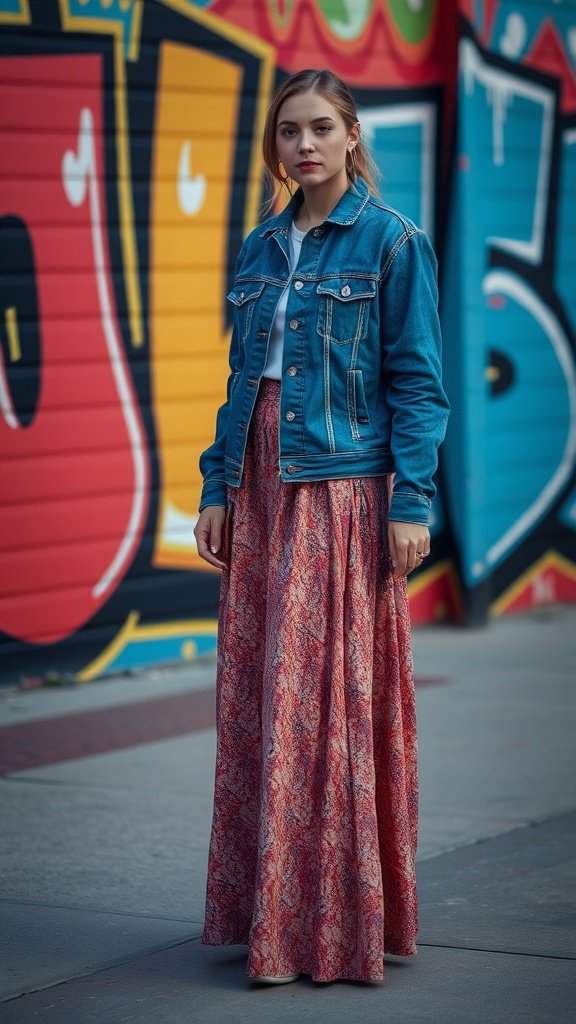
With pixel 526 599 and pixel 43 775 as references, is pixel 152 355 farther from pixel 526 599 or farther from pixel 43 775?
pixel 526 599

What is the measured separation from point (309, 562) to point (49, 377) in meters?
3.72

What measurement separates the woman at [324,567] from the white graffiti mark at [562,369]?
5553mm

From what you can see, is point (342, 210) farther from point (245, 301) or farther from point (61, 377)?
point (61, 377)

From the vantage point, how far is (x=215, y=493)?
13.6 feet

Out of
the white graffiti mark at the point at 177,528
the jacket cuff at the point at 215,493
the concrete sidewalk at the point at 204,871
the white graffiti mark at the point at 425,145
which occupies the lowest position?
the concrete sidewalk at the point at 204,871

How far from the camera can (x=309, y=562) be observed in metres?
3.89

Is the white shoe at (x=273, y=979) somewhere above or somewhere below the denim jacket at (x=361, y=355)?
below

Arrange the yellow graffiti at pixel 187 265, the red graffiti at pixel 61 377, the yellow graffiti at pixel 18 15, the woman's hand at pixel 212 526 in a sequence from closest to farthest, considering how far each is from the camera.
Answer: the woman's hand at pixel 212 526 → the yellow graffiti at pixel 18 15 → the red graffiti at pixel 61 377 → the yellow graffiti at pixel 187 265

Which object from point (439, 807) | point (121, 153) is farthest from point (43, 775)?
point (121, 153)

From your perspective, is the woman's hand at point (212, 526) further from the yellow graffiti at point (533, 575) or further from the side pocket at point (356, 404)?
the yellow graffiti at point (533, 575)

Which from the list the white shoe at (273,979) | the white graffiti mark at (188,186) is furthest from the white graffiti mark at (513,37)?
the white shoe at (273,979)

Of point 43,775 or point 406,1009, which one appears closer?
point 406,1009

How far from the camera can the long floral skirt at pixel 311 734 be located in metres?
3.81

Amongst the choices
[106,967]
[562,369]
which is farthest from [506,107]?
[106,967]
